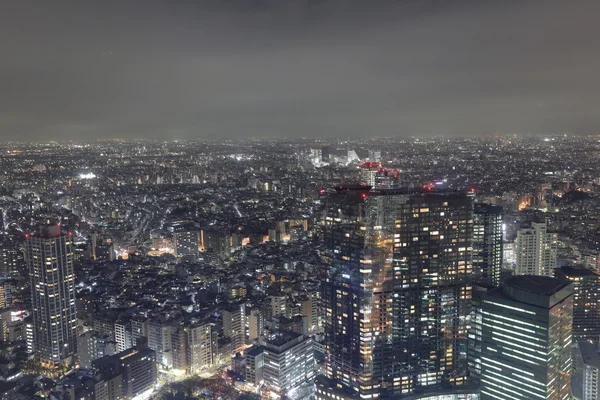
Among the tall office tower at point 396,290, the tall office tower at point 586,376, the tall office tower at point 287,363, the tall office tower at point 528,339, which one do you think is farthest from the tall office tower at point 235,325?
the tall office tower at point 586,376

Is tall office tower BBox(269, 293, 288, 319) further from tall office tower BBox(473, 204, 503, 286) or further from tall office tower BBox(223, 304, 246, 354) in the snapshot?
tall office tower BBox(473, 204, 503, 286)

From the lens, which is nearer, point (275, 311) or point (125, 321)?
point (125, 321)

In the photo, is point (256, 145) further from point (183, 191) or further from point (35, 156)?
point (35, 156)

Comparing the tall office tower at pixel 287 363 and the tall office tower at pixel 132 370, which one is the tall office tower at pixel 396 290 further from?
the tall office tower at pixel 132 370

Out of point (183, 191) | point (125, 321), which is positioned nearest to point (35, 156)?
point (183, 191)

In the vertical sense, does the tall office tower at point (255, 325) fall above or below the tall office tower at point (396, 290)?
below

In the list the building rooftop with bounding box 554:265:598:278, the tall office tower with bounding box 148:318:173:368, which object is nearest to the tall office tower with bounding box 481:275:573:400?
the building rooftop with bounding box 554:265:598:278
